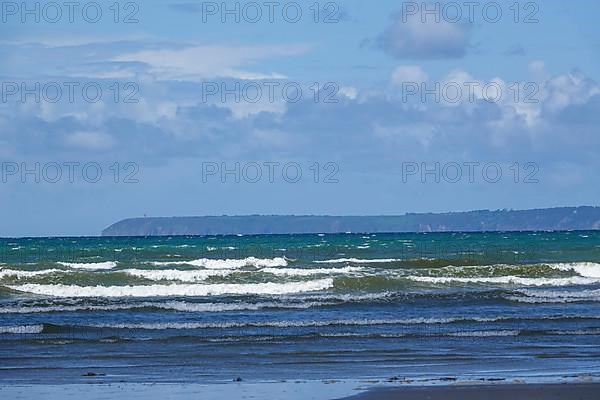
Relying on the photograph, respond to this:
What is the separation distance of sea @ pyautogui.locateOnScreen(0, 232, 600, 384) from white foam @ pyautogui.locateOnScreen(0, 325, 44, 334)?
0.07 feet

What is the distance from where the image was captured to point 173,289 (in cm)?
3306

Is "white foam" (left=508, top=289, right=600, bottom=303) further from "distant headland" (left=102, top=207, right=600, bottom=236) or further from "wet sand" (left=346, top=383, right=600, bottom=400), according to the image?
"distant headland" (left=102, top=207, right=600, bottom=236)

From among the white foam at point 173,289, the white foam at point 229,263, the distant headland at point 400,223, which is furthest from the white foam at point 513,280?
the distant headland at point 400,223

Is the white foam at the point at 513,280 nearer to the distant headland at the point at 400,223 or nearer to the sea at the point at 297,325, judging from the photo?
the sea at the point at 297,325

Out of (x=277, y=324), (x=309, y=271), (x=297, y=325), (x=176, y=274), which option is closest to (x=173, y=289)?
(x=176, y=274)

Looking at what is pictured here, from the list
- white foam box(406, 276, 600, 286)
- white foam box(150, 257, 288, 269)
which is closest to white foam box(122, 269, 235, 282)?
white foam box(150, 257, 288, 269)

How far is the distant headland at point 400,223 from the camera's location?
143625 millimetres

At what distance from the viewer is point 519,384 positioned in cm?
1324

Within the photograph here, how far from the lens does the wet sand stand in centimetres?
1234

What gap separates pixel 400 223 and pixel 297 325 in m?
127

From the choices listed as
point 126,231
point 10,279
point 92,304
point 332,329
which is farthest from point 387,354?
point 126,231

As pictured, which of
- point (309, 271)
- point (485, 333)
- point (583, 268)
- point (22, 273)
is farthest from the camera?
point (583, 268)

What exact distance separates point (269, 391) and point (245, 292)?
747 inches

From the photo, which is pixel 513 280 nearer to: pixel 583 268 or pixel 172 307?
pixel 583 268
